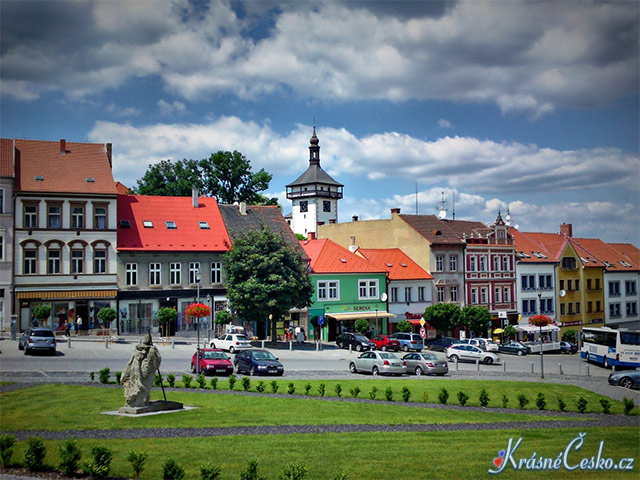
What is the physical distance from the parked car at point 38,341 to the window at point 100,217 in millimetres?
15651

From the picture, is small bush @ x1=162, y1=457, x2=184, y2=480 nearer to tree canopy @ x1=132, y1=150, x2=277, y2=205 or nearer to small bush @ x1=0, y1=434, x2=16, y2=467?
small bush @ x1=0, y1=434, x2=16, y2=467

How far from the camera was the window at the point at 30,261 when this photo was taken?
50469mm

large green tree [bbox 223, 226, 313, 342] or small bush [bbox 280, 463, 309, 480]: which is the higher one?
large green tree [bbox 223, 226, 313, 342]

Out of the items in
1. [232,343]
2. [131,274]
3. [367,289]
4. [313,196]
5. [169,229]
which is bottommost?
[232,343]

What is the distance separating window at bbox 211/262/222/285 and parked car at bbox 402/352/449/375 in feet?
75.8

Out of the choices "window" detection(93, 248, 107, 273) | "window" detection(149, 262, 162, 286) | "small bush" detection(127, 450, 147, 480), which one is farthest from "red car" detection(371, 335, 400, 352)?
"small bush" detection(127, 450, 147, 480)

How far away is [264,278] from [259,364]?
655 inches

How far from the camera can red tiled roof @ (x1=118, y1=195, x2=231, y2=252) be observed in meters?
55.2

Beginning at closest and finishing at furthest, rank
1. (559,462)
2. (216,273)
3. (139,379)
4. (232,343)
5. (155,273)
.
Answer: (559,462)
(139,379)
(232,343)
(155,273)
(216,273)

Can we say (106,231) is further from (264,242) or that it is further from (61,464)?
(61,464)

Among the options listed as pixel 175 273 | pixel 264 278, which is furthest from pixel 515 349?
pixel 175 273

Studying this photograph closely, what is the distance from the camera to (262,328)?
57.3 metres

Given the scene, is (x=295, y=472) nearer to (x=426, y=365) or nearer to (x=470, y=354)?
(x=426, y=365)

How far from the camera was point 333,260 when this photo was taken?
6300 cm
